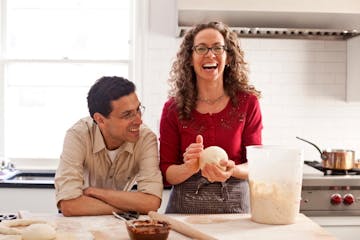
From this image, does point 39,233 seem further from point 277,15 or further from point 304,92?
point 304,92

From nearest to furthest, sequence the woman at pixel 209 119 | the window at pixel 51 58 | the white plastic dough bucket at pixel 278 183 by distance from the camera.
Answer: the white plastic dough bucket at pixel 278 183 < the woman at pixel 209 119 < the window at pixel 51 58

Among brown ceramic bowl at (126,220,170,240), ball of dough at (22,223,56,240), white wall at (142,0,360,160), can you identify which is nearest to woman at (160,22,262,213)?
brown ceramic bowl at (126,220,170,240)

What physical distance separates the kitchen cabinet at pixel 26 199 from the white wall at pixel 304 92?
1.57 m

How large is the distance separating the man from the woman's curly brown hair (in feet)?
0.75

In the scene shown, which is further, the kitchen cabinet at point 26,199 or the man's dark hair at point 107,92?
the kitchen cabinet at point 26,199

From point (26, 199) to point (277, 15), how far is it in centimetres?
189

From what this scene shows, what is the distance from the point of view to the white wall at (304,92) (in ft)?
12.4

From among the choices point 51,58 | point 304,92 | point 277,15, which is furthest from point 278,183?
point 51,58

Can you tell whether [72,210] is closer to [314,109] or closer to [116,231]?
[116,231]

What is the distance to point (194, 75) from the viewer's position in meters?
2.41

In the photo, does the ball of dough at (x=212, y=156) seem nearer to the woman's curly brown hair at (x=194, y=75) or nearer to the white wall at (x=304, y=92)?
the woman's curly brown hair at (x=194, y=75)

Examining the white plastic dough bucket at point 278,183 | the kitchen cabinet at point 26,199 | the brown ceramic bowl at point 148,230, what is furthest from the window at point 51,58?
the brown ceramic bowl at point 148,230

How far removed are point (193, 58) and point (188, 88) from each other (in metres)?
0.14

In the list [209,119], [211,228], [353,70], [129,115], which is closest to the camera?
[211,228]
